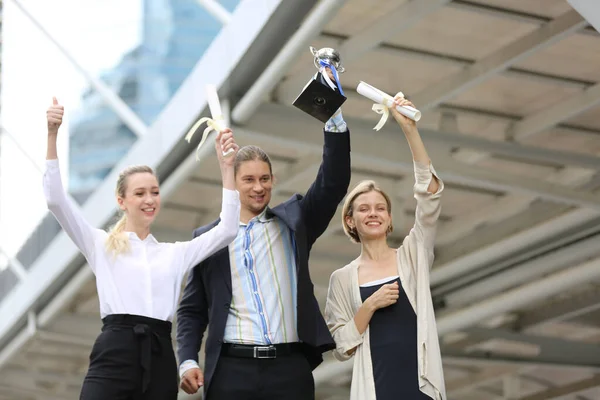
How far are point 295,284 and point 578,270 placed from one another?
8.61 meters

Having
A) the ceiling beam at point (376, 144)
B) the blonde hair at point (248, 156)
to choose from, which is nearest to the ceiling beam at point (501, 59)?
the ceiling beam at point (376, 144)

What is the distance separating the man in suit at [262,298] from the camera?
445 centimetres

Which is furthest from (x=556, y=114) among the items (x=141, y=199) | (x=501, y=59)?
(x=141, y=199)

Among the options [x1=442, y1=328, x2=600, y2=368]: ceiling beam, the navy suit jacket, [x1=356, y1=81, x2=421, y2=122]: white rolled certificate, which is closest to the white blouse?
the navy suit jacket

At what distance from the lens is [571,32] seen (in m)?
9.25

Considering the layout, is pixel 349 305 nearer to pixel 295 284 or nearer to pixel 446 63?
pixel 295 284

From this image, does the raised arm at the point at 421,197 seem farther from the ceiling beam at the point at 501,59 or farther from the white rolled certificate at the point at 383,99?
the ceiling beam at the point at 501,59

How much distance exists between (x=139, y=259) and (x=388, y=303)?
3.40 ft

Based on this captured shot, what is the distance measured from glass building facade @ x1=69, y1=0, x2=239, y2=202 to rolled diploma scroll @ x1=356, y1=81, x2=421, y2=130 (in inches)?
189

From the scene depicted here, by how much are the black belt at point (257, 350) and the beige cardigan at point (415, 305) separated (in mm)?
230

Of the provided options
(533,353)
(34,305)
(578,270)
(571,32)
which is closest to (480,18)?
(571,32)

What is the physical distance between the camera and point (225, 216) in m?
4.51

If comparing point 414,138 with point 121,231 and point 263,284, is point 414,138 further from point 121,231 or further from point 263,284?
point 121,231

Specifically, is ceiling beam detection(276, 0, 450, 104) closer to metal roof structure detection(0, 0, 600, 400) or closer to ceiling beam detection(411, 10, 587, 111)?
metal roof structure detection(0, 0, 600, 400)
